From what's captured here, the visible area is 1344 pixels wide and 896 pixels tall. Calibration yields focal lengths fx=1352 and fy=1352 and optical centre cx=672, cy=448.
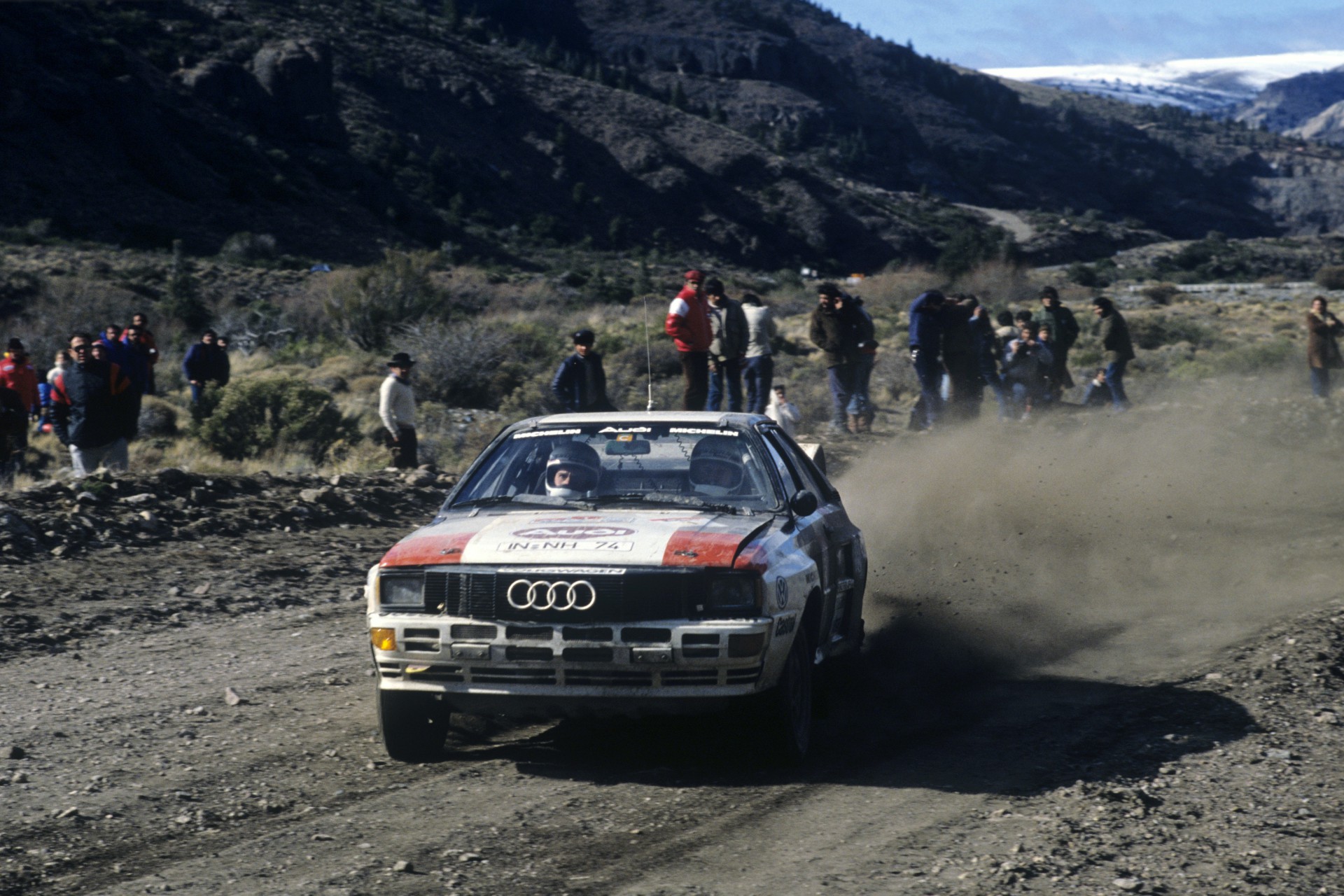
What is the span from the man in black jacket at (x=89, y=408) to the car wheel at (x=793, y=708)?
9.24 m

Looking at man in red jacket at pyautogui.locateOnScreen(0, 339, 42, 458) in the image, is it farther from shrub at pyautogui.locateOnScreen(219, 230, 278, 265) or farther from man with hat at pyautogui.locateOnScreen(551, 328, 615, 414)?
shrub at pyautogui.locateOnScreen(219, 230, 278, 265)

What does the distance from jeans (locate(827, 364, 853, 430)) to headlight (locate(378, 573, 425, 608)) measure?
1220 centimetres

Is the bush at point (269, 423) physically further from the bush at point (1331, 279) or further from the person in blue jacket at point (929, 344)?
the bush at point (1331, 279)

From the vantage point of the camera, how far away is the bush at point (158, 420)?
20188 mm

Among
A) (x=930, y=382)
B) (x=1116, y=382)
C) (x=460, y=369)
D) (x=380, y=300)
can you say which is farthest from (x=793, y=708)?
(x=380, y=300)

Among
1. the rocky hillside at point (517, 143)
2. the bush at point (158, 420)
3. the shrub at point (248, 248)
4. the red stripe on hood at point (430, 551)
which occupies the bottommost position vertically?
the bush at point (158, 420)

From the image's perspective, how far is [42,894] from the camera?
420 cm

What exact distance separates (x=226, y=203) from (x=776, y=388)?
51.8m

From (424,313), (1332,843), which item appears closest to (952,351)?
(1332,843)

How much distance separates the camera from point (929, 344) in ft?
55.1

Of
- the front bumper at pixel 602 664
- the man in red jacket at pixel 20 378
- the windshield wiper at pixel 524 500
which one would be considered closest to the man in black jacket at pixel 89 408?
the man in red jacket at pixel 20 378

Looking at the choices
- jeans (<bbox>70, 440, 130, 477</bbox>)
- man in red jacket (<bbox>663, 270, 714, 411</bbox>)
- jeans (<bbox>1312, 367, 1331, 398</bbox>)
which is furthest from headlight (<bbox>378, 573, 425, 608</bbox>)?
jeans (<bbox>1312, 367, 1331, 398</bbox>)

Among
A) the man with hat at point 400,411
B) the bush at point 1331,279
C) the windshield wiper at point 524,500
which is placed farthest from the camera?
the bush at point 1331,279

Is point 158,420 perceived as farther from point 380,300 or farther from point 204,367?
point 380,300
